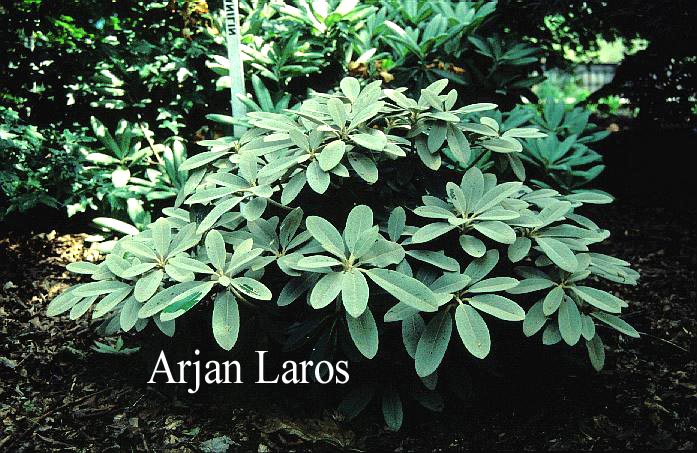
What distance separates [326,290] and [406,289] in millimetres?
205

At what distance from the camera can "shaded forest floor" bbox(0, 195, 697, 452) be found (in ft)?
6.03

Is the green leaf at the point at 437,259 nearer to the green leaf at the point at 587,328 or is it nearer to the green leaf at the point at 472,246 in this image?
the green leaf at the point at 472,246

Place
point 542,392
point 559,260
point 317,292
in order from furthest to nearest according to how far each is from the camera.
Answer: point 542,392
point 559,260
point 317,292

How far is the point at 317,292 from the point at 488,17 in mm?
2136

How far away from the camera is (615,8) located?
334 cm

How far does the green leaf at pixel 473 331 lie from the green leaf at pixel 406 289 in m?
0.08

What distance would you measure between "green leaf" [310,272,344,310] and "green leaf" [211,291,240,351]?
0.79 feet

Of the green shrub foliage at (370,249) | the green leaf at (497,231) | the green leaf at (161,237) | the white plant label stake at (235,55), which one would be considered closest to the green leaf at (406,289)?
the green shrub foliage at (370,249)

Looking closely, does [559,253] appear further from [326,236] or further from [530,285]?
[326,236]

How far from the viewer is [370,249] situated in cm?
166

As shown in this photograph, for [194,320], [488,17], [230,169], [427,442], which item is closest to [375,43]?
[488,17]

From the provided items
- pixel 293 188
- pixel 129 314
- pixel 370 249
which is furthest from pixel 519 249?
pixel 129 314

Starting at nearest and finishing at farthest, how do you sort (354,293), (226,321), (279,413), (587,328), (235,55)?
(354,293), (226,321), (587,328), (279,413), (235,55)

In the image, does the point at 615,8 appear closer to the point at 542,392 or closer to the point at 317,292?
the point at 542,392
